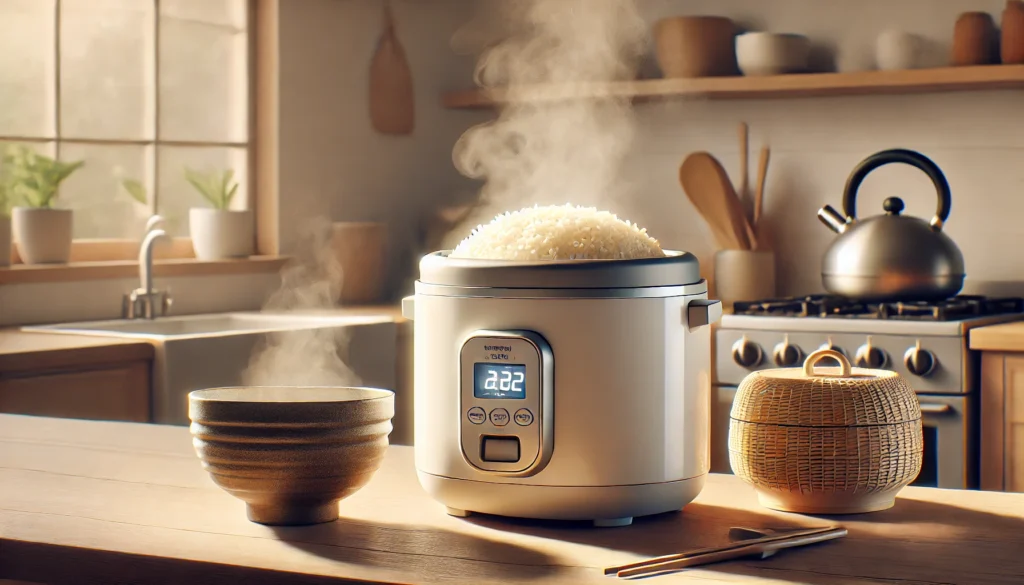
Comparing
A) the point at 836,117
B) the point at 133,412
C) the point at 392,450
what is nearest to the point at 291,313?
the point at 133,412

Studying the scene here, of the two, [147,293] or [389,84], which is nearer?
[147,293]

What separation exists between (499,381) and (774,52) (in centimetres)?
286

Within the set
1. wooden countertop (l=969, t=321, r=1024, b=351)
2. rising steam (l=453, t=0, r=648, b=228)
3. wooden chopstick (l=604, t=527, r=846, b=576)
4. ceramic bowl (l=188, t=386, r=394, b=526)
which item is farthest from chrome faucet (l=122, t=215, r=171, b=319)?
wooden chopstick (l=604, t=527, r=846, b=576)

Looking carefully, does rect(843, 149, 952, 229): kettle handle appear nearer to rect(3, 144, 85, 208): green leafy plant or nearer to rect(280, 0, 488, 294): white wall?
rect(280, 0, 488, 294): white wall

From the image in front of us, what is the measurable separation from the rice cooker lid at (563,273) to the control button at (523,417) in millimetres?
94

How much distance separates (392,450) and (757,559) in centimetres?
55

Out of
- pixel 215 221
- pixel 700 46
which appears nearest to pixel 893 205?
pixel 700 46

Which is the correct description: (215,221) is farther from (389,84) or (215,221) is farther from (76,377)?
(76,377)

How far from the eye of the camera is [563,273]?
0.93 m

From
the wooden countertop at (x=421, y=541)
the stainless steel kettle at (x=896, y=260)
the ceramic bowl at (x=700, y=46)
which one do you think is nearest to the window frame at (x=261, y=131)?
the ceramic bowl at (x=700, y=46)

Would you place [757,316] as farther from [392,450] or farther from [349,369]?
[392,450]

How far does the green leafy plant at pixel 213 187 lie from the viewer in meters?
3.59

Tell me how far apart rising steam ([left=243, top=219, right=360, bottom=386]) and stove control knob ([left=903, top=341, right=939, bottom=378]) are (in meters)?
1.29

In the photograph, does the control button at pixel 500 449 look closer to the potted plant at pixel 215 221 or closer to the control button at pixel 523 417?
the control button at pixel 523 417
